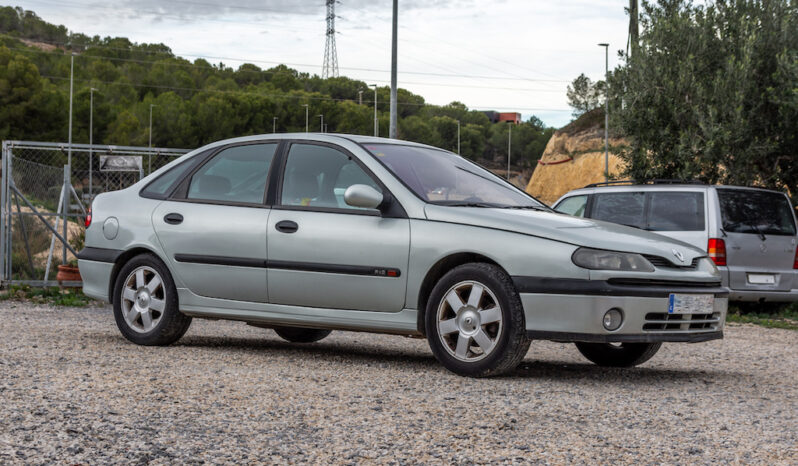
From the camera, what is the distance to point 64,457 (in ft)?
13.4

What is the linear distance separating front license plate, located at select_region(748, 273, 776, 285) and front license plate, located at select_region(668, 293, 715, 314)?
5978 mm

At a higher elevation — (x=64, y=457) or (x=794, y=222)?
(x=794, y=222)

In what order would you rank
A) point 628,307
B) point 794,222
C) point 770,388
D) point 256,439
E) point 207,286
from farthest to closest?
point 794,222
point 207,286
point 770,388
point 628,307
point 256,439

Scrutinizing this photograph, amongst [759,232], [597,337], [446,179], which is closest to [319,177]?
[446,179]

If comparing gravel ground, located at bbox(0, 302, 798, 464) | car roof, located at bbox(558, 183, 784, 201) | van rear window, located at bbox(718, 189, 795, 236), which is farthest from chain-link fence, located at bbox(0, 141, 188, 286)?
van rear window, located at bbox(718, 189, 795, 236)

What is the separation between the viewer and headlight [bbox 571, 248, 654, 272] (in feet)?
20.1

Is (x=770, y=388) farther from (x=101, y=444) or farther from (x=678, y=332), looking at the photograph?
(x=101, y=444)

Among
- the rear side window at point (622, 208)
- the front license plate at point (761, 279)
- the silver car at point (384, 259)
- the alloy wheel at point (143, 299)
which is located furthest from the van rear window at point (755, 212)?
the alloy wheel at point (143, 299)

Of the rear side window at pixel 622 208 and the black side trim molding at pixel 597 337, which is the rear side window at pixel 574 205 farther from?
the black side trim molding at pixel 597 337

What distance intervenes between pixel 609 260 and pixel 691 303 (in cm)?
67

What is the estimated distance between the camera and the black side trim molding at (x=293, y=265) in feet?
22.0

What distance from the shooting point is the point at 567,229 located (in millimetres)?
6312

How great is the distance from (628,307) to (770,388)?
50.6 inches

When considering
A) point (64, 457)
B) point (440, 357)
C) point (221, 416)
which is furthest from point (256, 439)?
point (440, 357)
